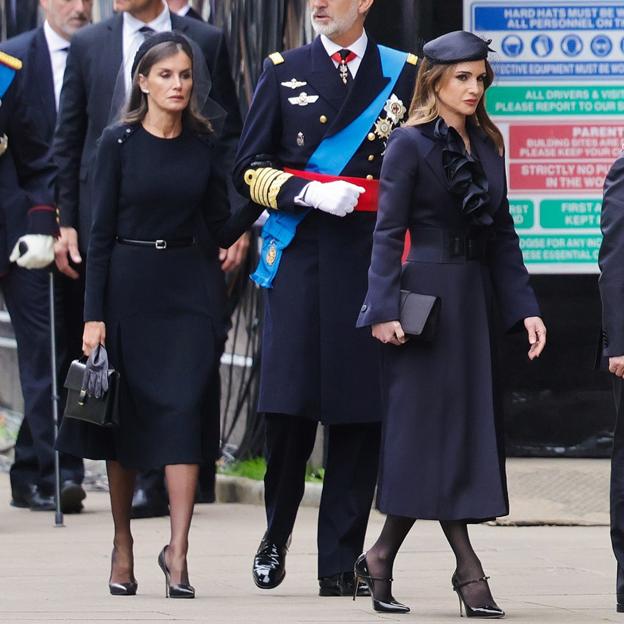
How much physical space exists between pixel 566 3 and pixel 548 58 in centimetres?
26

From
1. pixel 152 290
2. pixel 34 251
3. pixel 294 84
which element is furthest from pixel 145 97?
pixel 34 251

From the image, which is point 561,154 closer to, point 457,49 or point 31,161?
point 31,161

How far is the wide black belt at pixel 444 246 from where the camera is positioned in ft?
23.7

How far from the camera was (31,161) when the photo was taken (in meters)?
10.1

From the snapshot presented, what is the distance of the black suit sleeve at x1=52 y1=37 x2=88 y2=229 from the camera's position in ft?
32.8

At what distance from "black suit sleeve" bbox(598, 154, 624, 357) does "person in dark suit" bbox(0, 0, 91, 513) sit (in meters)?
3.67

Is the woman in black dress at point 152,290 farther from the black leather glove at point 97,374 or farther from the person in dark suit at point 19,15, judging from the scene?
the person in dark suit at point 19,15

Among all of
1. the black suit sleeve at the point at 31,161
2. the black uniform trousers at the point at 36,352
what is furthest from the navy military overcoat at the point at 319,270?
the black uniform trousers at the point at 36,352

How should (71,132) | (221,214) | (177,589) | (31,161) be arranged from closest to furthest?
1. (177,589)
2. (221,214)
3. (71,132)
4. (31,161)

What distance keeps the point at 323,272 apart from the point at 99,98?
98.0 inches

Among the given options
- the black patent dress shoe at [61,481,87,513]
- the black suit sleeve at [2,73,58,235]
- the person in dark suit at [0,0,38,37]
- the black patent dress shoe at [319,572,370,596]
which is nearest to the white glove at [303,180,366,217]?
the black patent dress shoe at [319,572,370,596]

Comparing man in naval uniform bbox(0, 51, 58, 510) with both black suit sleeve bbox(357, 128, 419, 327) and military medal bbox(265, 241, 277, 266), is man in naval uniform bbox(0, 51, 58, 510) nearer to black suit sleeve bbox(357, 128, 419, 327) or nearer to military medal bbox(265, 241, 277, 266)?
military medal bbox(265, 241, 277, 266)

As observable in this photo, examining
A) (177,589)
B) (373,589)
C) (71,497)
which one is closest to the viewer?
(373,589)

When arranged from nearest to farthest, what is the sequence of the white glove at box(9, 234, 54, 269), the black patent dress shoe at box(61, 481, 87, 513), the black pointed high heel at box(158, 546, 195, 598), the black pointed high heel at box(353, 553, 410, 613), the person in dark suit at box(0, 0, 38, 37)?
the black pointed high heel at box(353, 553, 410, 613), the black pointed high heel at box(158, 546, 195, 598), the white glove at box(9, 234, 54, 269), the black patent dress shoe at box(61, 481, 87, 513), the person in dark suit at box(0, 0, 38, 37)
